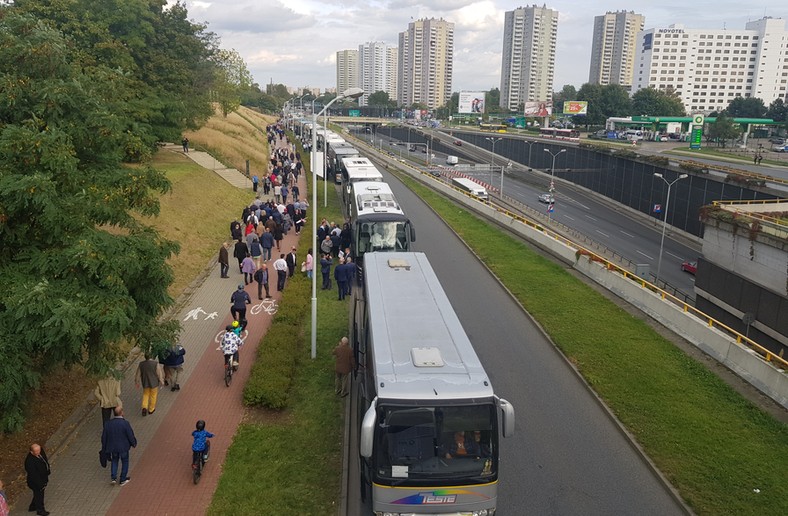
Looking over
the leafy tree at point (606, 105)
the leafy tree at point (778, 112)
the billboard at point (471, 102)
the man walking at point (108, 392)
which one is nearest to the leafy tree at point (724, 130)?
the leafy tree at point (606, 105)

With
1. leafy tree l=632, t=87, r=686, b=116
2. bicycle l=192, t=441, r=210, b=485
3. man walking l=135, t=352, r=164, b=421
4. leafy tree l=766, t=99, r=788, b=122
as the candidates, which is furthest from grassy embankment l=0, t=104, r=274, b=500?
leafy tree l=766, t=99, r=788, b=122

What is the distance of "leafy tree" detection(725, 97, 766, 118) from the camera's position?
427ft

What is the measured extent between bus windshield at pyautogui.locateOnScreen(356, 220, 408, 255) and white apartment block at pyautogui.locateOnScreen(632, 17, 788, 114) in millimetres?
171274

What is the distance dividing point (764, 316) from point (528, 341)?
46.6ft

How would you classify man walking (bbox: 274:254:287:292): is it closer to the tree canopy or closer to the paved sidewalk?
the paved sidewalk

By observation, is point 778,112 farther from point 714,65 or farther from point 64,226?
point 64,226

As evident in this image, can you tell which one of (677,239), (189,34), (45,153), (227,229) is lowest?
(677,239)

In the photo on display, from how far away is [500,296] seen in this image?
21641mm

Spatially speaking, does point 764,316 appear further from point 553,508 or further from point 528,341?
point 553,508

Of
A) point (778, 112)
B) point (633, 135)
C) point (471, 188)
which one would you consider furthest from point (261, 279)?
point (778, 112)

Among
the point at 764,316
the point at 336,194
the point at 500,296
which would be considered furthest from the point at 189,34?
the point at 764,316

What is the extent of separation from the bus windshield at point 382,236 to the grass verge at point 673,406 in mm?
4587

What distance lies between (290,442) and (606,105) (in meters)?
122

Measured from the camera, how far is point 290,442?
12094mm
